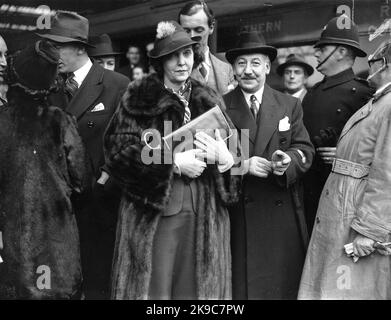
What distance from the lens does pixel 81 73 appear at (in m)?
4.46

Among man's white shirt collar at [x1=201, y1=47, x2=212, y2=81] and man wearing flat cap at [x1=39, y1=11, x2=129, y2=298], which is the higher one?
man's white shirt collar at [x1=201, y1=47, x2=212, y2=81]

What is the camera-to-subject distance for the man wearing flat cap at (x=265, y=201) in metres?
4.13

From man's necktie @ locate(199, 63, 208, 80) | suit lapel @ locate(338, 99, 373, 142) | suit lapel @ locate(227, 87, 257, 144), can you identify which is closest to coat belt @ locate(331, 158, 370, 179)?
suit lapel @ locate(338, 99, 373, 142)

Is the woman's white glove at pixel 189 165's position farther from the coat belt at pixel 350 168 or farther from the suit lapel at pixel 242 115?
the coat belt at pixel 350 168

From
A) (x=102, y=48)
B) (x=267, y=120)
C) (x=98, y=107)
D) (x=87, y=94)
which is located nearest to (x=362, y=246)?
(x=267, y=120)

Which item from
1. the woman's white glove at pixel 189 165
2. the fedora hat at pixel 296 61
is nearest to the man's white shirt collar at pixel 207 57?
the fedora hat at pixel 296 61

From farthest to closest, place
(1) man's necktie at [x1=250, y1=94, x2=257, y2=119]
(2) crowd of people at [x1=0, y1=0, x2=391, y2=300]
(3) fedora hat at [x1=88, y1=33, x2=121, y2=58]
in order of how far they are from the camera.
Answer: (3) fedora hat at [x1=88, y1=33, x2=121, y2=58] → (1) man's necktie at [x1=250, y1=94, x2=257, y2=119] → (2) crowd of people at [x1=0, y1=0, x2=391, y2=300]

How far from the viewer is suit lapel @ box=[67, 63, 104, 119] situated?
4.32 meters

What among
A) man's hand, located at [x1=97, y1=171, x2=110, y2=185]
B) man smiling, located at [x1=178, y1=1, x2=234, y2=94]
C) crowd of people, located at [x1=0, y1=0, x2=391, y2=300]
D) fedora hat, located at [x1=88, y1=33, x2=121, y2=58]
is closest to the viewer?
crowd of people, located at [x1=0, y1=0, x2=391, y2=300]

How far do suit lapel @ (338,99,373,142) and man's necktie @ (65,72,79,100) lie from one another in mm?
1926

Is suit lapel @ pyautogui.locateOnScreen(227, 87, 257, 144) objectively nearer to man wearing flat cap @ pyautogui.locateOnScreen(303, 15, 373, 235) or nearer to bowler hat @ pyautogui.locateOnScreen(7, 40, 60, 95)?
man wearing flat cap @ pyautogui.locateOnScreen(303, 15, 373, 235)

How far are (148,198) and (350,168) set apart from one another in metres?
1.31

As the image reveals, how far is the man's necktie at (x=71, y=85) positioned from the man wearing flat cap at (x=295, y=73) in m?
2.10
